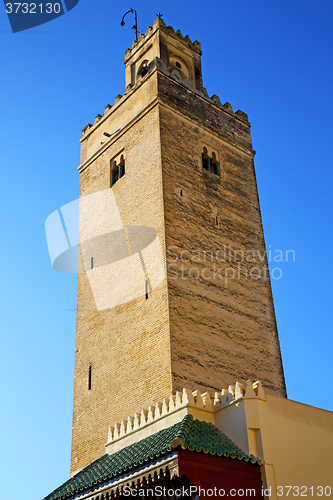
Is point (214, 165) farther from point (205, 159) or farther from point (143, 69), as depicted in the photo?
point (143, 69)

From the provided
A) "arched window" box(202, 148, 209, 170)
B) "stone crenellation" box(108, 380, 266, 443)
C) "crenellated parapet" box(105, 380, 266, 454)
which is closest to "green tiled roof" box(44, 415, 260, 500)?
"crenellated parapet" box(105, 380, 266, 454)

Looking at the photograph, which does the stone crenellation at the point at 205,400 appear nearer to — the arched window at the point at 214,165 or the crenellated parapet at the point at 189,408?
the crenellated parapet at the point at 189,408

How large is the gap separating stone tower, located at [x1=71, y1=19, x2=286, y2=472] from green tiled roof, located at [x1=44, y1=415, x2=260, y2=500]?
1.94 meters

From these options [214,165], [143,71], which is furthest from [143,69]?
[214,165]

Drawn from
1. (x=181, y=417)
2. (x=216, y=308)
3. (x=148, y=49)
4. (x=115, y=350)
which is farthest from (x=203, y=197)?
(x=181, y=417)

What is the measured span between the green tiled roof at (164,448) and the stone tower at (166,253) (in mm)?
1944

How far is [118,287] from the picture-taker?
44.1 ft

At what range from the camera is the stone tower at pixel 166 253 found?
11.8 m

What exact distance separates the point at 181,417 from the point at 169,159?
694 cm

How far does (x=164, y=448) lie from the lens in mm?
7551

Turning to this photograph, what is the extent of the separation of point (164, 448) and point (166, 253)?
17.8 feet

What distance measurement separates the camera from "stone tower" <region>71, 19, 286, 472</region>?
1182 cm

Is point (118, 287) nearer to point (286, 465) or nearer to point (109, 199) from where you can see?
point (109, 199)

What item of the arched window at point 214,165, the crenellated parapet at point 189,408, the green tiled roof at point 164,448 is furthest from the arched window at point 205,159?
the green tiled roof at point 164,448
